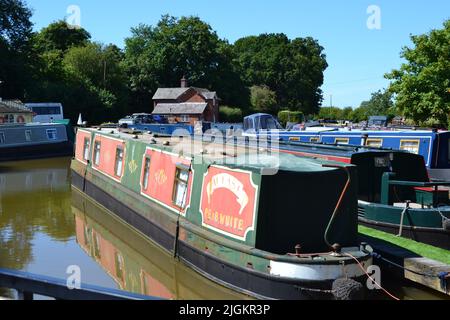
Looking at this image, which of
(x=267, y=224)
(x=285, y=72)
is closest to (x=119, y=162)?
(x=267, y=224)

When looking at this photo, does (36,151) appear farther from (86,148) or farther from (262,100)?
(262,100)

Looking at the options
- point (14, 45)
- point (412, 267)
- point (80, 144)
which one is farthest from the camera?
point (14, 45)

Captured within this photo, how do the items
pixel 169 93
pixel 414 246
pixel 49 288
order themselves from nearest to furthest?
pixel 49 288
pixel 414 246
pixel 169 93

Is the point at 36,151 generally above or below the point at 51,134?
below

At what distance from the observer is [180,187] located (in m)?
9.55

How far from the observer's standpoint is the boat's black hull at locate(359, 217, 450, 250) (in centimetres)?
905

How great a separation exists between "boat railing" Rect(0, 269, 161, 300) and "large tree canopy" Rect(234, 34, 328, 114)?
6286 cm

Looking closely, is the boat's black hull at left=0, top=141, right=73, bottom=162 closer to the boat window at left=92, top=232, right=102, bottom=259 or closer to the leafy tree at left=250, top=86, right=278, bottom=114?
the boat window at left=92, top=232, right=102, bottom=259

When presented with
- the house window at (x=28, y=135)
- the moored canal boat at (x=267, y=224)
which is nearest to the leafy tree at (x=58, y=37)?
the house window at (x=28, y=135)

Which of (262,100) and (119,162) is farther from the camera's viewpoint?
(262,100)

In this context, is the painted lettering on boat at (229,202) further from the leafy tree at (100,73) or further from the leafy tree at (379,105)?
the leafy tree at (379,105)

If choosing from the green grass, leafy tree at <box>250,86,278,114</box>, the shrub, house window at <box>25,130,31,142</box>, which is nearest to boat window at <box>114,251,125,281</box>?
the green grass

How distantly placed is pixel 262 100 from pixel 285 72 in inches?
348

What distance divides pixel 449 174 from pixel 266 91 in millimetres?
50892
